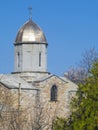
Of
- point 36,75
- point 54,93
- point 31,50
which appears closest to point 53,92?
point 54,93

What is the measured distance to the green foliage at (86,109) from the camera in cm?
1709

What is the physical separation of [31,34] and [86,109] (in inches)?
1226

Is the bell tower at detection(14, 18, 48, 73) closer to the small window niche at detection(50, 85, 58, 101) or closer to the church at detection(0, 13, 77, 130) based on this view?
the church at detection(0, 13, 77, 130)

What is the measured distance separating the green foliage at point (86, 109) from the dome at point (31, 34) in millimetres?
29672

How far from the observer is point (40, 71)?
47781 mm

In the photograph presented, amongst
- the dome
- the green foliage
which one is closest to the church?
the dome

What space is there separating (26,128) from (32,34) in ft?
61.7

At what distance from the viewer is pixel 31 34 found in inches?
1895

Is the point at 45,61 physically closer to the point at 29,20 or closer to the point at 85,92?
the point at 29,20

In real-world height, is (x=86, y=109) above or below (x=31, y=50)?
below

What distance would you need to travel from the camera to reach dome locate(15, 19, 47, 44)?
4806 cm

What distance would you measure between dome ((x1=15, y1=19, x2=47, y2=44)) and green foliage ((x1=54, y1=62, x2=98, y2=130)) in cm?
2967

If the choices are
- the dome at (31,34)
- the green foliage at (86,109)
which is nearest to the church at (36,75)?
the dome at (31,34)

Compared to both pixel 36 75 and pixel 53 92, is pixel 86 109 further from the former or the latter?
pixel 53 92
